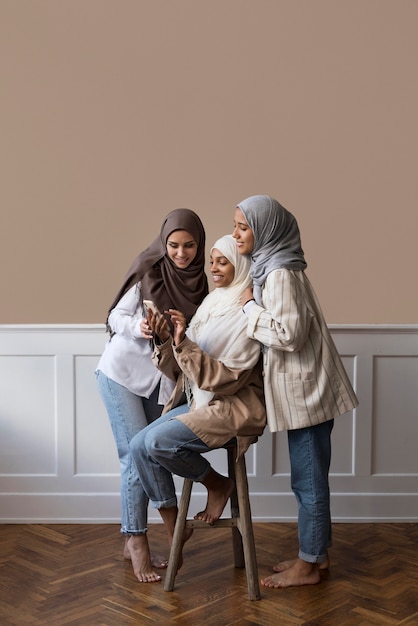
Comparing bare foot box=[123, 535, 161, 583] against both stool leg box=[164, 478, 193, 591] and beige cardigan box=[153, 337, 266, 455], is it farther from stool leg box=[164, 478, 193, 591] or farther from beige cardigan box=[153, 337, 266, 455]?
beige cardigan box=[153, 337, 266, 455]

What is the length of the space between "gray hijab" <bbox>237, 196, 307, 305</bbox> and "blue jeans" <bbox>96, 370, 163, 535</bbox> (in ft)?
2.28

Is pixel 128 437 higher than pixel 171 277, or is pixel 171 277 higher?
pixel 171 277

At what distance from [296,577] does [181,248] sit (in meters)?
1.32

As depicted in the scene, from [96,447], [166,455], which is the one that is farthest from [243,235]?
[96,447]

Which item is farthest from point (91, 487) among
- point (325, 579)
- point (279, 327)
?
point (279, 327)

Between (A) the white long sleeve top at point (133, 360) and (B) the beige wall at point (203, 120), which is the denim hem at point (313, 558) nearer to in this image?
(A) the white long sleeve top at point (133, 360)

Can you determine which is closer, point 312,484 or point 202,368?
point 202,368

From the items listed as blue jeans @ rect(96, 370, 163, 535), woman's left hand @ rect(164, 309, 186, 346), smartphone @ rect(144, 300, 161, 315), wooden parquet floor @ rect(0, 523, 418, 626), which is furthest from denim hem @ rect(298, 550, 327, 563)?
smartphone @ rect(144, 300, 161, 315)

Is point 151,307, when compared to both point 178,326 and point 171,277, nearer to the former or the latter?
point 178,326

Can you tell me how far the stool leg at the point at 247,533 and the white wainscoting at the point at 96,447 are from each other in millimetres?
869

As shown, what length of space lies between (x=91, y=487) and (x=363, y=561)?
1.30 m

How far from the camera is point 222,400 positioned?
124 inches

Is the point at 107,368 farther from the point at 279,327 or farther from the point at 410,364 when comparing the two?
the point at 410,364

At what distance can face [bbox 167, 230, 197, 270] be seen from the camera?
3.31 m
